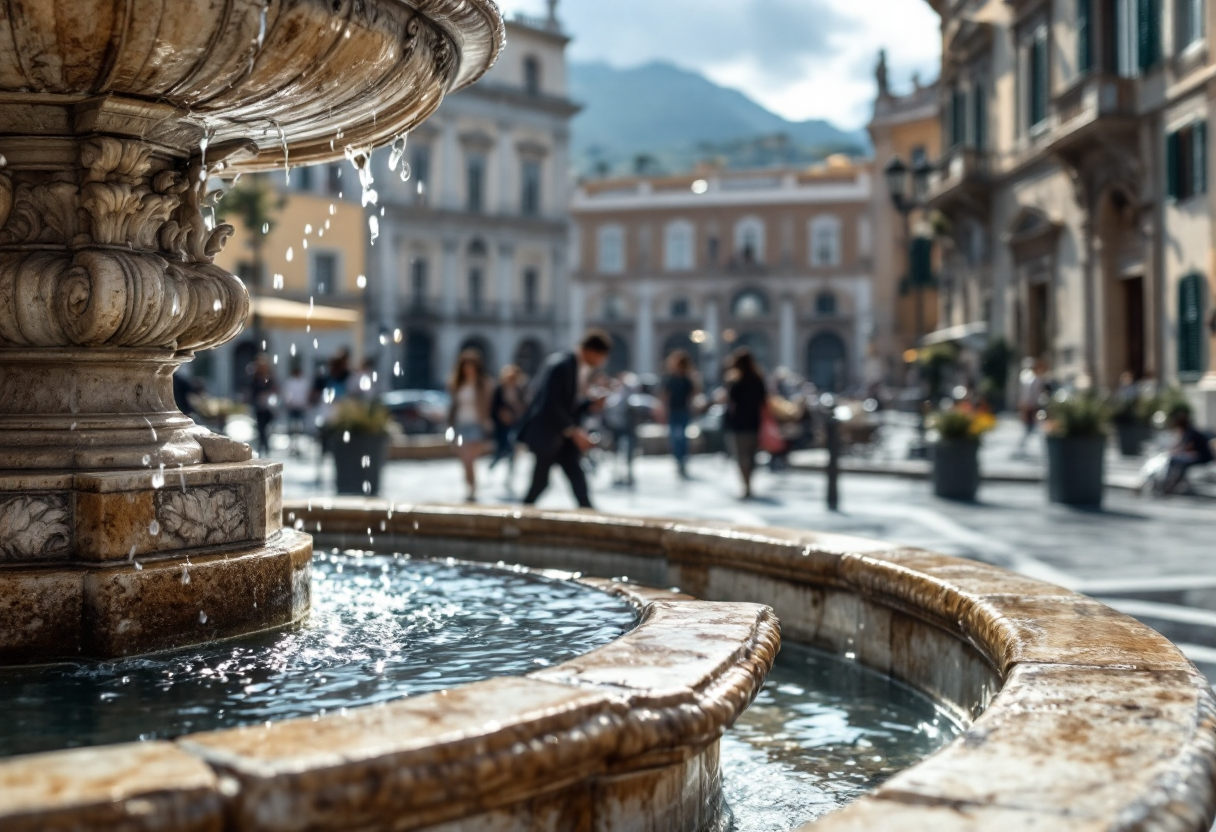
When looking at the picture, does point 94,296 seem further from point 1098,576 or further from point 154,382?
point 1098,576

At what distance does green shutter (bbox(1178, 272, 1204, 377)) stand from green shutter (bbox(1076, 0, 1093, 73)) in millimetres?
4872

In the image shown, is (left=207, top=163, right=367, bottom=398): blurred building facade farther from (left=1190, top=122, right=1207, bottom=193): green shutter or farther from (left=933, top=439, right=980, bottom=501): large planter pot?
(left=933, top=439, right=980, bottom=501): large planter pot

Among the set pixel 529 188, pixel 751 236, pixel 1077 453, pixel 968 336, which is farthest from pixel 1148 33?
pixel 751 236

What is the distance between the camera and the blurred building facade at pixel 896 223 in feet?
155

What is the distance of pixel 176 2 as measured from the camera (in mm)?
3008

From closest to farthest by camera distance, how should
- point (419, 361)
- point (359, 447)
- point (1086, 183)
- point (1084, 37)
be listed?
1. point (359, 447)
2. point (1084, 37)
3. point (1086, 183)
4. point (419, 361)

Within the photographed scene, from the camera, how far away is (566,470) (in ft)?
25.9

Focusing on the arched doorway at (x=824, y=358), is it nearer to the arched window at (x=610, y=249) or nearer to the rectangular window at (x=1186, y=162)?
the arched window at (x=610, y=249)

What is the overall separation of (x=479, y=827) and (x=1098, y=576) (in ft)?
18.5

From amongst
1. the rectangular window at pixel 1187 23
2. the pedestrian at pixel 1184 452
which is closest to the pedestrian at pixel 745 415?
→ the pedestrian at pixel 1184 452

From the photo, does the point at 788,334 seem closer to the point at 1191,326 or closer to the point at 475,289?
the point at 475,289

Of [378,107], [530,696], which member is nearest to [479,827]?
[530,696]

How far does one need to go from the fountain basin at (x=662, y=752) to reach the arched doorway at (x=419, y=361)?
4650 centimetres

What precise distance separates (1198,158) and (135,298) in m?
16.9
